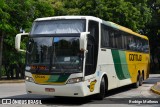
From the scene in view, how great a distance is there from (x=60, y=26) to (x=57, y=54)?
1.21 metres

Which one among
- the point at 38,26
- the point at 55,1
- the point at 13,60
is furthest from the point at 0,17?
the point at 38,26

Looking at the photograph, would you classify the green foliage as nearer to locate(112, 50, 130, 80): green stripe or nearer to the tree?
the tree

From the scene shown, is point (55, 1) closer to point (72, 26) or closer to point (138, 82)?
point (138, 82)

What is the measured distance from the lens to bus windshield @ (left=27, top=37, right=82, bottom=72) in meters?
13.3

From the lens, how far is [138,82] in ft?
75.2

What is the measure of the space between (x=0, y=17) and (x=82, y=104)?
16574 millimetres

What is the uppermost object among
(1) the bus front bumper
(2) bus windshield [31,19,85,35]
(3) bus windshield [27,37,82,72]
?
(2) bus windshield [31,19,85,35]

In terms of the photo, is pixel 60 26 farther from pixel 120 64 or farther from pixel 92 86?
pixel 120 64

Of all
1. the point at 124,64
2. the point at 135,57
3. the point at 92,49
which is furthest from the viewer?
the point at 135,57

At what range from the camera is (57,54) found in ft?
44.3

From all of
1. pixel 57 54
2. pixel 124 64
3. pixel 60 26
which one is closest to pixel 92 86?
pixel 57 54

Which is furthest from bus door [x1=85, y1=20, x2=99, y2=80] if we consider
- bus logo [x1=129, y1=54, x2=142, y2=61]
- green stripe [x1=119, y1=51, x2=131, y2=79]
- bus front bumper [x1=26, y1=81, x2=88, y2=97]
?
bus logo [x1=129, y1=54, x2=142, y2=61]

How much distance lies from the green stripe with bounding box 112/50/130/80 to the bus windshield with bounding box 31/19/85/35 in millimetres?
3652

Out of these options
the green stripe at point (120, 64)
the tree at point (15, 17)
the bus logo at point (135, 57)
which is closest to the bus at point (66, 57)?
the green stripe at point (120, 64)
